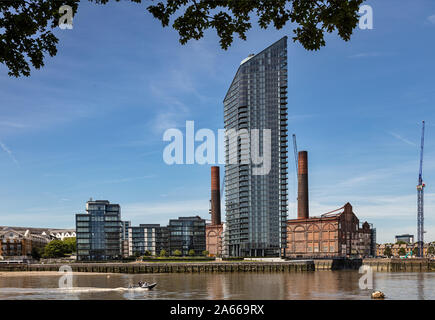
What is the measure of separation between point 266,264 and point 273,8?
152 metres

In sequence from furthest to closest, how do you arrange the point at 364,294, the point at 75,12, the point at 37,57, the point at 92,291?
the point at 92,291 → the point at 364,294 → the point at 37,57 → the point at 75,12

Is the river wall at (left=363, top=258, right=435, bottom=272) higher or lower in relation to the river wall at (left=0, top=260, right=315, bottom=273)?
lower

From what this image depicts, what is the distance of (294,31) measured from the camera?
41.8 feet

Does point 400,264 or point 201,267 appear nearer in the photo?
point 201,267

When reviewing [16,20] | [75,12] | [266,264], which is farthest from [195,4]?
[266,264]

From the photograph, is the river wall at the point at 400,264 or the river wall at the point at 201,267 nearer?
the river wall at the point at 201,267

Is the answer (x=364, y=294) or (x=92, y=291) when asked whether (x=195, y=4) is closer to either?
(x=364, y=294)

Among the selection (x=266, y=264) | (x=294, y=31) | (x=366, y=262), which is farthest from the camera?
(x=366, y=262)

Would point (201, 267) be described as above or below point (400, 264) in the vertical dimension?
Result: above

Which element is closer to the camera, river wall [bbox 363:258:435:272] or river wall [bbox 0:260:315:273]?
river wall [bbox 0:260:315:273]

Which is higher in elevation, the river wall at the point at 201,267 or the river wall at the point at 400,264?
the river wall at the point at 201,267
